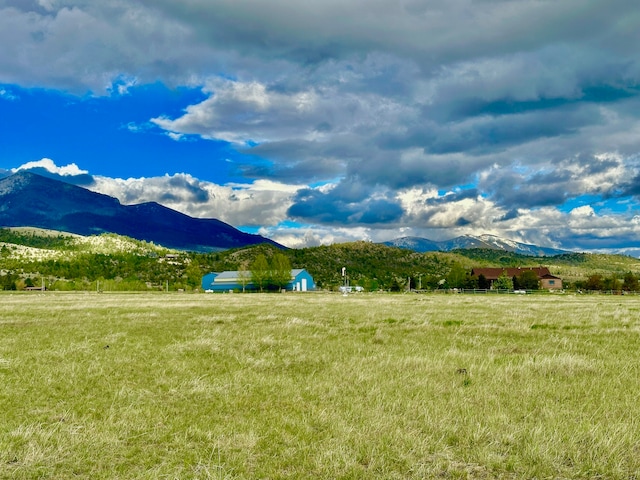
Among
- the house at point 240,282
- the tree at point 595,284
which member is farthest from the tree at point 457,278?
the house at point 240,282

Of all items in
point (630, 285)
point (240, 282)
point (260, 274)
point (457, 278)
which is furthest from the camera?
point (457, 278)

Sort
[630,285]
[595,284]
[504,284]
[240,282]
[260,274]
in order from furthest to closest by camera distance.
A: [240,282] < [595,284] < [504,284] < [260,274] < [630,285]

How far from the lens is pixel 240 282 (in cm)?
16112

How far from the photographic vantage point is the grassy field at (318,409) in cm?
805

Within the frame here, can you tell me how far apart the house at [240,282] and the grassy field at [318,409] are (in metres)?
138

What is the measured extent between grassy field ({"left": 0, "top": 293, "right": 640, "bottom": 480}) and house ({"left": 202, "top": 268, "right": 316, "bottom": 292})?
138 meters

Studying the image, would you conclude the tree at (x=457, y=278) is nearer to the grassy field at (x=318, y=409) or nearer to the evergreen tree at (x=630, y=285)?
the evergreen tree at (x=630, y=285)

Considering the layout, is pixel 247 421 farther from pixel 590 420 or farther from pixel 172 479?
pixel 590 420

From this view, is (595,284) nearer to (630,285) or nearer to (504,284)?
(630,285)

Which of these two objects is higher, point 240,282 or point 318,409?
point 318,409

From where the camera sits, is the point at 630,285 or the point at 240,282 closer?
the point at 630,285

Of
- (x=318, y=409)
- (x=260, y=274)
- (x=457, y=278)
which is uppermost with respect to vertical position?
(x=260, y=274)

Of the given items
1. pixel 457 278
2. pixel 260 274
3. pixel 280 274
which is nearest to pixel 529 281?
pixel 457 278

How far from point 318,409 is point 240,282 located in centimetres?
15274
